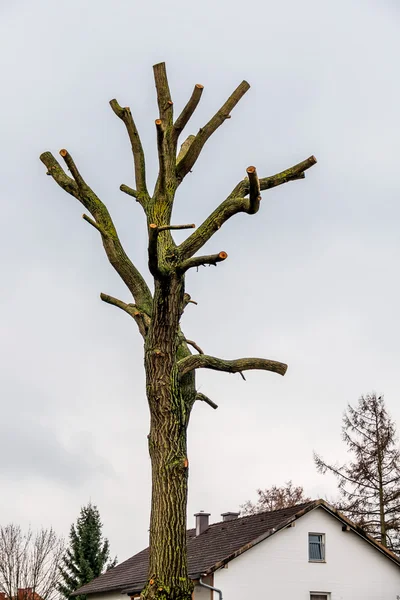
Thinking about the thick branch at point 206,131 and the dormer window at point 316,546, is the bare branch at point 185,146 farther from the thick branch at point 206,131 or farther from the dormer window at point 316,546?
the dormer window at point 316,546

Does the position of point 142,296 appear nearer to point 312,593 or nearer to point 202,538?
point 312,593

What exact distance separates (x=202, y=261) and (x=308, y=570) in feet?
56.3

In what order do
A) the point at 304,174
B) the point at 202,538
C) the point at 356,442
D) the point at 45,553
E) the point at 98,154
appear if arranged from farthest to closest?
the point at 45,553
the point at 356,442
the point at 202,538
the point at 98,154
the point at 304,174

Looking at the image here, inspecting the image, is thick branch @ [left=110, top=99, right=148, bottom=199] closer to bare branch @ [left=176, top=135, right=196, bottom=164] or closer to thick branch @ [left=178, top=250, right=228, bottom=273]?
bare branch @ [left=176, top=135, right=196, bottom=164]

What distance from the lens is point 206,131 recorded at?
1243 centimetres

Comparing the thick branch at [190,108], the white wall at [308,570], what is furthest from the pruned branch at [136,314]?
the white wall at [308,570]

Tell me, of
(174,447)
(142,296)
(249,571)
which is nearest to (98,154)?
(142,296)

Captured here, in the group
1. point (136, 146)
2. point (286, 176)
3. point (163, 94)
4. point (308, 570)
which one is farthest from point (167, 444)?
point (308, 570)

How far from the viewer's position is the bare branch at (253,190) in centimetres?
988

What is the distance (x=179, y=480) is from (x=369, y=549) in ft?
57.8

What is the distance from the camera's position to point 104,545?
135ft

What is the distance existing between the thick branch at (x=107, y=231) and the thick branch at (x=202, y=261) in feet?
3.75

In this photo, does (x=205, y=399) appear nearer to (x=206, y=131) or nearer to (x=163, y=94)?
(x=206, y=131)

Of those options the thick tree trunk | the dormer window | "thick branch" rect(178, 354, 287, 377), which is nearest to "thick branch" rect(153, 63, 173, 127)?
the thick tree trunk
